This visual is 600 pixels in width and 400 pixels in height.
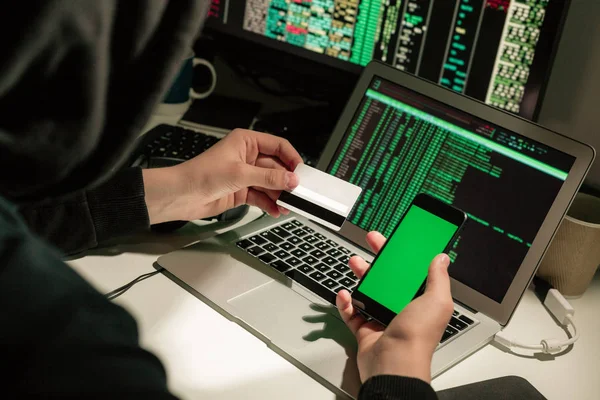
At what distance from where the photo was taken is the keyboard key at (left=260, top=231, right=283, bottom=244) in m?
0.86

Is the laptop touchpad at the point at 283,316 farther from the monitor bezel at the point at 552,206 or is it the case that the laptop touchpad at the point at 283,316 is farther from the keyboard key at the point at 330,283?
the monitor bezel at the point at 552,206

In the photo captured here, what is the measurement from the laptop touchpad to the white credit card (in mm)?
105

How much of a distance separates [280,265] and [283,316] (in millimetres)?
96

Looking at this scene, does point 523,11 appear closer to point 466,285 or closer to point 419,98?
point 419,98

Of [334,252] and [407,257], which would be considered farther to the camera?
[334,252]

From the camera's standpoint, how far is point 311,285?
0.78 m

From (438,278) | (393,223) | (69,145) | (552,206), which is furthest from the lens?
(393,223)

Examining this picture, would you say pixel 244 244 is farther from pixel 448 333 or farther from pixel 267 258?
pixel 448 333

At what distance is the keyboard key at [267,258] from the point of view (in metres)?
0.82

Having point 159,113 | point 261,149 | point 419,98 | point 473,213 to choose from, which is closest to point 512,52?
point 419,98

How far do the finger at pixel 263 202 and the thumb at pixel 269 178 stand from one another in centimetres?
6

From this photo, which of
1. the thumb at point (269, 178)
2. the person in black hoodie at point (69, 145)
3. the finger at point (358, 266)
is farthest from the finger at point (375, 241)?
the person in black hoodie at point (69, 145)

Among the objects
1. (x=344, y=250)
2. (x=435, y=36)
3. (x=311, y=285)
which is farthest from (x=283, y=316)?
(x=435, y=36)

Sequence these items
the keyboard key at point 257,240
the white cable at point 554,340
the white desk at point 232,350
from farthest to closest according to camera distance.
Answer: the keyboard key at point 257,240 → the white cable at point 554,340 → the white desk at point 232,350
